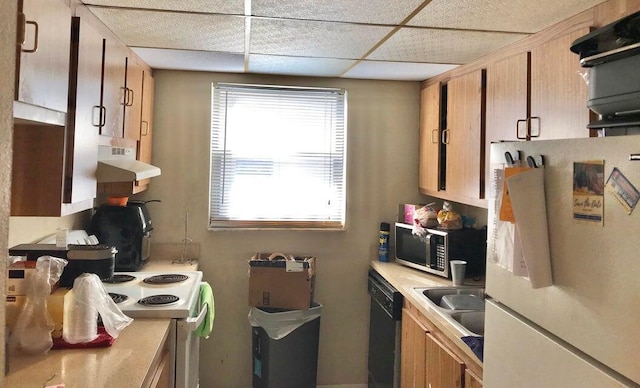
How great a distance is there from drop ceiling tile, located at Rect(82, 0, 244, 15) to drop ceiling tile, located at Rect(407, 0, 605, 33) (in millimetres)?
731

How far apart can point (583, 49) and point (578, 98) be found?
42cm

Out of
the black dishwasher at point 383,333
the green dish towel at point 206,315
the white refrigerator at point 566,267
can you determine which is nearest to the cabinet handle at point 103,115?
the green dish towel at point 206,315

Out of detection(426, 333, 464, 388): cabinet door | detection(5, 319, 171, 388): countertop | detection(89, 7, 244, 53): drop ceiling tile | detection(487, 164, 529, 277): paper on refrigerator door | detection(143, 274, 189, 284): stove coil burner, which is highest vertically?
detection(89, 7, 244, 53): drop ceiling tile

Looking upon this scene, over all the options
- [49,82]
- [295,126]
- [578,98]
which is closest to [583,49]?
[578,98]

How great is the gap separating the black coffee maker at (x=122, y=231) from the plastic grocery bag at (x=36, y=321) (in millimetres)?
1126

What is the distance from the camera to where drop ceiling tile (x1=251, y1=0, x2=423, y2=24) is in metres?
1.77

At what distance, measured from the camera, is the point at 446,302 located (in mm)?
2418

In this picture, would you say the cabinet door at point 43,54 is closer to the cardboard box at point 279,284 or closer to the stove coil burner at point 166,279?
the stove coil burner at point 166,279

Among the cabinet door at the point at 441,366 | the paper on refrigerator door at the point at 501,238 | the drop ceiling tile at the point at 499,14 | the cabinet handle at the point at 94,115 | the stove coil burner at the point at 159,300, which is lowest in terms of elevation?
the cabinet door at the point at 441,366

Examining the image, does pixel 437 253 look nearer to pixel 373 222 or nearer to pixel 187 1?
pixel 373 222

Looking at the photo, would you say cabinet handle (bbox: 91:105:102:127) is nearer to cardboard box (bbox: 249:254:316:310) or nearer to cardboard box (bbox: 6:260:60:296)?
cardboard box (bbox: 6:260:60:296)

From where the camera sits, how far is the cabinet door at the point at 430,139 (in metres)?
3.03

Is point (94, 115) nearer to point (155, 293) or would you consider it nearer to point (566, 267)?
point (155, 293)

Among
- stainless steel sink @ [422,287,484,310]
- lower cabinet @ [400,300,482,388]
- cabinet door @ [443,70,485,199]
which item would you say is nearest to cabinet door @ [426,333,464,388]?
lower cabinet @ [400,300,482,388]
